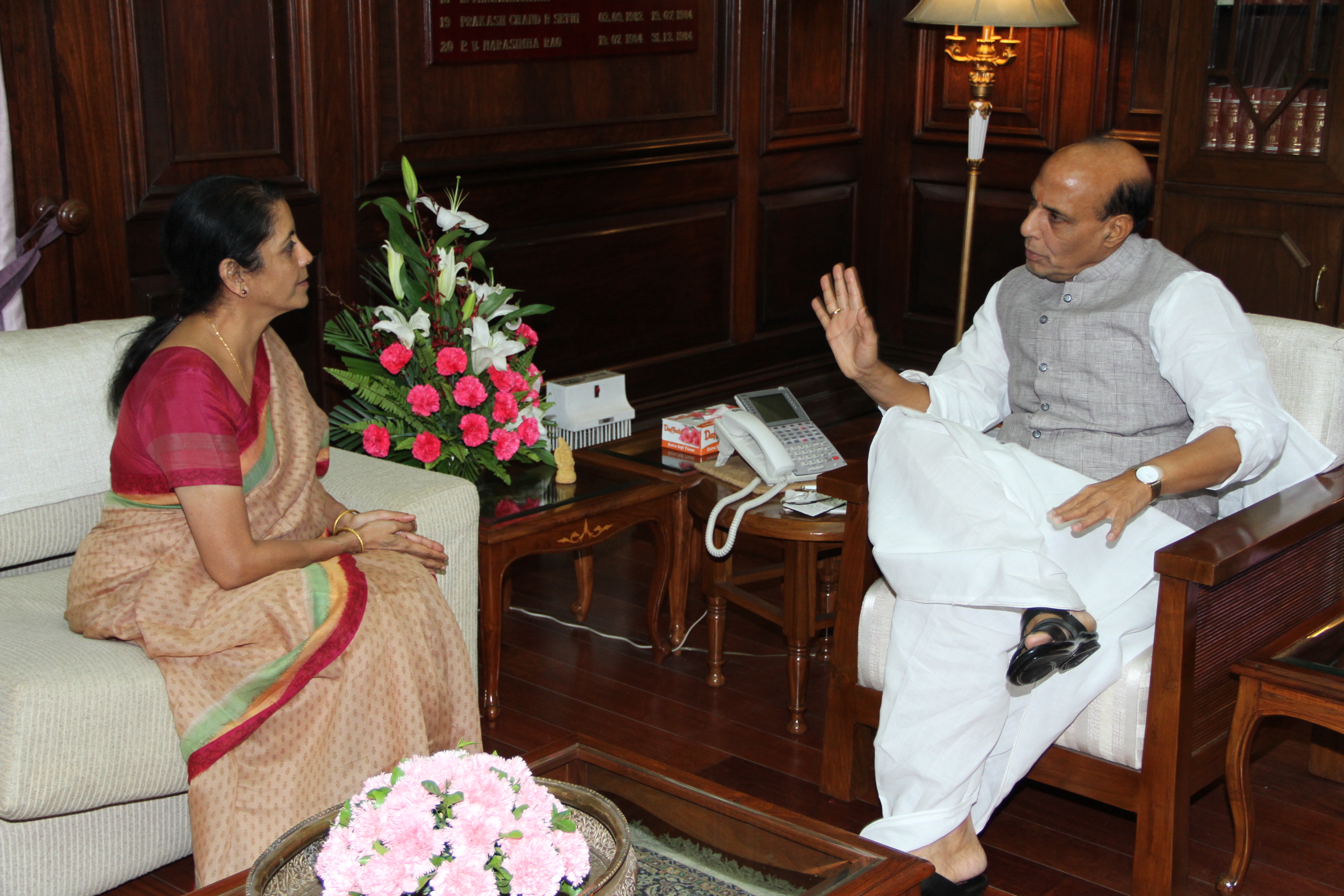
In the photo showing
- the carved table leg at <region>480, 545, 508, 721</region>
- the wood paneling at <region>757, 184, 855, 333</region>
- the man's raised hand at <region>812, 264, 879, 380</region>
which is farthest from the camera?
the wood paneling at <region>757, 184, 855, 333</region>

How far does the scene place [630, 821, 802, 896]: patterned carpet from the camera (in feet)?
5.92

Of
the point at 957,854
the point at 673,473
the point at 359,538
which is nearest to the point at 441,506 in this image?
the point at 359,538

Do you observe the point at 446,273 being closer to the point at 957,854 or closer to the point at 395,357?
the point at 395,357

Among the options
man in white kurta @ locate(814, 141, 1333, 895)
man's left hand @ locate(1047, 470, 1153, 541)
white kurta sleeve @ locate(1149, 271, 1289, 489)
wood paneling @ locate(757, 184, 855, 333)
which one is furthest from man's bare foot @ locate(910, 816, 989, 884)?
wood paneling @ locate(757, 184, 855, 333)

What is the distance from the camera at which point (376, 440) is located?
3078mm

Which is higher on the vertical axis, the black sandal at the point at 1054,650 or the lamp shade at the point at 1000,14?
the lamp shade at the point at 1000,14

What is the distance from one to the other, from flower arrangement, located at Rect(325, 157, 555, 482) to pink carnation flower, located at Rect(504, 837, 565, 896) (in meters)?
1.66

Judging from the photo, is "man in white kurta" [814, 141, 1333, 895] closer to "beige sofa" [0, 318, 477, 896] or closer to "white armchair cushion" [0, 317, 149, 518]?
"beige sofa" [0, 318, 477, 896]

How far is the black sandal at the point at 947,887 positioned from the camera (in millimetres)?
2371

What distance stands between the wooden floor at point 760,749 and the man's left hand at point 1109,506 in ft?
2.21

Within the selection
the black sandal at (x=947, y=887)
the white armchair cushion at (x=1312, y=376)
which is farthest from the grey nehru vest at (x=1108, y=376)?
the black sandal at (x=947, y=887)

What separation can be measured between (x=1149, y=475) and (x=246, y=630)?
1535 mm

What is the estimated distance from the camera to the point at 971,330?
2.90 metres

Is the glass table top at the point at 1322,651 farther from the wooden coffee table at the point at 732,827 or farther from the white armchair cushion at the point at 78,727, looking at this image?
the white armchair cushion at the point at 78,727
